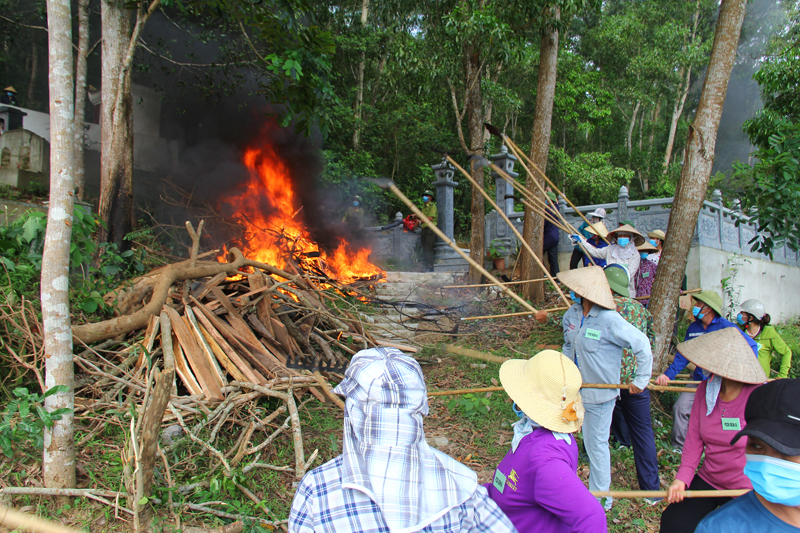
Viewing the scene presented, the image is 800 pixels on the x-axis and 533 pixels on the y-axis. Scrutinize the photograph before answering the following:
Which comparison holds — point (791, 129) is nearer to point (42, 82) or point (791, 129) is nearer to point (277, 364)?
point (277, 364)

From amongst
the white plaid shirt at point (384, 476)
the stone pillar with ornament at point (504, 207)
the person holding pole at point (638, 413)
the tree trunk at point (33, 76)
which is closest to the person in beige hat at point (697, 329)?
the person holding pole at point (638, 413)

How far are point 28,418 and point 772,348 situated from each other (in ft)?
20.6

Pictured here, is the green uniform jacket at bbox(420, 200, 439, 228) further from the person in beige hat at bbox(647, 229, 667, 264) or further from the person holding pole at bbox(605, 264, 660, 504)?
the person holding pole at bbox(605, 264, 660, 504)

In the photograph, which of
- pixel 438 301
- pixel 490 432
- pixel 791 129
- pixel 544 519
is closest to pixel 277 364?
pixel 490 432

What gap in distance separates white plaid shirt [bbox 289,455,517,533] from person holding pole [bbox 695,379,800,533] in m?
0.79

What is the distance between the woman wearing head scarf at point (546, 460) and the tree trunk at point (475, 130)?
7712mm

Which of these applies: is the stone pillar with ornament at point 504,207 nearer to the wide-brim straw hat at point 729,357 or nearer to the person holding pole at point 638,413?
the person holding pole at point 638,413

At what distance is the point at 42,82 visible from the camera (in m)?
18.3

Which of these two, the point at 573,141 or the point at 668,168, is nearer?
the point at 668,168

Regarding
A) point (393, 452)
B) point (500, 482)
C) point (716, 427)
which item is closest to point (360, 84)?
point (716, 427)

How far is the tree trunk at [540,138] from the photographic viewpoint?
842cm

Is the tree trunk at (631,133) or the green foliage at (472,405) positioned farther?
the tree trunk at (631,133)

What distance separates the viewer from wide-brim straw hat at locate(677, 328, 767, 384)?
255 cm

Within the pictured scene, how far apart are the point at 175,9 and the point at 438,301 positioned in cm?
943
